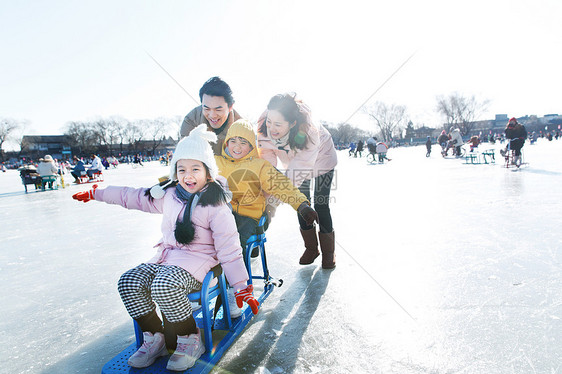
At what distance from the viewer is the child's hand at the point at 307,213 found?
5.61 ft

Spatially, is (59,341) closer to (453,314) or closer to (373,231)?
(453,314)

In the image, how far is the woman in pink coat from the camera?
217 centimetres

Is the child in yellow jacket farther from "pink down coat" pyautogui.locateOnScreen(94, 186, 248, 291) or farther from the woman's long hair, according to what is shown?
"pink down coat" pyautogui.locateOnScreen(94, 186, 248, 291)

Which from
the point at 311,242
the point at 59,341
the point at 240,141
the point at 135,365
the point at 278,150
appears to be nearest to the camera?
the point at 135,365

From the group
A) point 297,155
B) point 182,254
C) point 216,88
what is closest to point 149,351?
point 182,254

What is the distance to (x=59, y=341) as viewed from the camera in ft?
5.56

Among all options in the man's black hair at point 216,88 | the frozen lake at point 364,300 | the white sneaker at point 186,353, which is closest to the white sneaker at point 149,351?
the white sneaker at point 186,353

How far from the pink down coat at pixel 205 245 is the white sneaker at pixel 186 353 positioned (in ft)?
0.82

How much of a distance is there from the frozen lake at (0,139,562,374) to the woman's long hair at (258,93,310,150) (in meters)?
0.99

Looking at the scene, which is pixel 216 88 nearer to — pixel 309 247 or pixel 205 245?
pixel 205 245

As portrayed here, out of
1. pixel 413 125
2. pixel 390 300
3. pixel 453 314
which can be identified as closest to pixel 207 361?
pixel 390 300

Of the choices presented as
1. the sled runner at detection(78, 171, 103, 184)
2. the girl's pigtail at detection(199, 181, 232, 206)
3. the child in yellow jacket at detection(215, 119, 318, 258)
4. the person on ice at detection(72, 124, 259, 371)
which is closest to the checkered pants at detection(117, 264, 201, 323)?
the person on ice at detection(72, 124, 259, 371)

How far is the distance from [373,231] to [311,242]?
1.16 metres

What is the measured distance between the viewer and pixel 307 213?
68.9 inches
